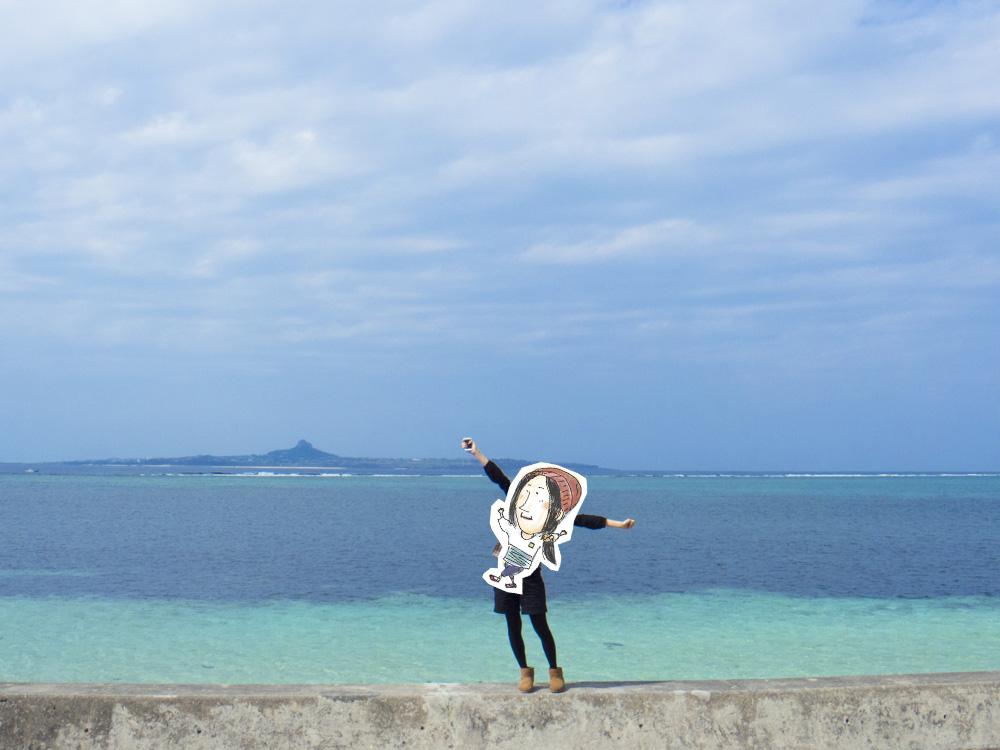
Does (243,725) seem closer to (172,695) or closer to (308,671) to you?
(172,695)

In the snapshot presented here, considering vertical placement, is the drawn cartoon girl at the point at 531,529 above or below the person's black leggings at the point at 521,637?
above

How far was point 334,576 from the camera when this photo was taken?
22.7 metres

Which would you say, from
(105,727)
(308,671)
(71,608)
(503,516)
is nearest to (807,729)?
(503,516)

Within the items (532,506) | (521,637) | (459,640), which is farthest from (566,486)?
(459,640)

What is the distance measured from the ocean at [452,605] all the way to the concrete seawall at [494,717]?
6969mm

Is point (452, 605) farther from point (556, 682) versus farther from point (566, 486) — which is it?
point (566, 486)

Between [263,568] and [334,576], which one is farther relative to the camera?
[263,568]

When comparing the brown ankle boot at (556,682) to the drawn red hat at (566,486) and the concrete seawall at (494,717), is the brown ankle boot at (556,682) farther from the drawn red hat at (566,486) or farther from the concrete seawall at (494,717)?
the drawn red hat at (566,486)

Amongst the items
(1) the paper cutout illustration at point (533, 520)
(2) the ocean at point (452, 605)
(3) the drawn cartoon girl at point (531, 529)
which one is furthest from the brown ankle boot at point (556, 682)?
(2) the ocean at point (452, 605)

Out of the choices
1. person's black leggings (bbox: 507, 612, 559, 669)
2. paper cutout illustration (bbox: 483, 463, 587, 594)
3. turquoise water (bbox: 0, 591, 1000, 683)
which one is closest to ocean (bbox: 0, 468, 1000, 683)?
turquoise water (bbox: 0, 591, 1000, 683)

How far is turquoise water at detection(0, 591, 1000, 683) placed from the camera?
40.2ft

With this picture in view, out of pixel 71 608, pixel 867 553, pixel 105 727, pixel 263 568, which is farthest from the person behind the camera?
pixel 867 553

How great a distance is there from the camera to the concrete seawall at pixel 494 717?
488 cm

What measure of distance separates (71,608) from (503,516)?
51.5 feet
